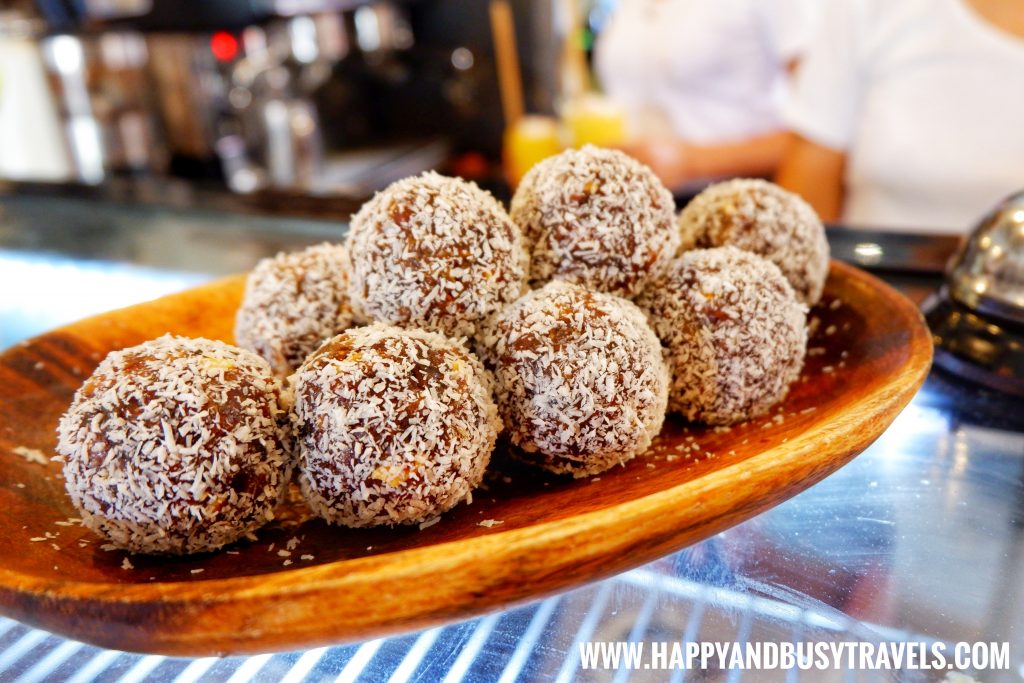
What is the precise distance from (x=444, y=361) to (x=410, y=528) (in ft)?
0.46

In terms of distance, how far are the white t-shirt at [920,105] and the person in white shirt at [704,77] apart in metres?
0.43

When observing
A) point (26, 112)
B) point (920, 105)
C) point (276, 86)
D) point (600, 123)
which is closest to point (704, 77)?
point (600, 123)

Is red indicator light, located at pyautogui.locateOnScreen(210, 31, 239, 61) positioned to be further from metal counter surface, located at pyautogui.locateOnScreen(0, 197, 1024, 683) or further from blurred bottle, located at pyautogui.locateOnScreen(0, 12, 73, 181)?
metal counter surface, located at pyautogui.locateOnScreen(0, 197, 1024, 683)

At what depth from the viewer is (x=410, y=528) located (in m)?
0.64

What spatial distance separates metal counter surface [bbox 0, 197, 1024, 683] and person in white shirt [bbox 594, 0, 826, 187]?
4.75 ft

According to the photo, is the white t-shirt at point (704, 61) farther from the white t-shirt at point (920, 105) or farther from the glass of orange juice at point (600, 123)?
the white t-shirt at point (920, 105)

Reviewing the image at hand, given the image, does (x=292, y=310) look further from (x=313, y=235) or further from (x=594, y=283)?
(x=313, y=235)

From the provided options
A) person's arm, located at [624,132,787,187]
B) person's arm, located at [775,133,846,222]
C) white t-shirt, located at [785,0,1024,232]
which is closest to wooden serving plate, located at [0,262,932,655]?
white t-shirt, located at [785,0,1024,232]

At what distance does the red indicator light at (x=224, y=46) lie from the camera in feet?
9.84

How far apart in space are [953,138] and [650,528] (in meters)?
1.38

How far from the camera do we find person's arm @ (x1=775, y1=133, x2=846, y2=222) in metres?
1.87

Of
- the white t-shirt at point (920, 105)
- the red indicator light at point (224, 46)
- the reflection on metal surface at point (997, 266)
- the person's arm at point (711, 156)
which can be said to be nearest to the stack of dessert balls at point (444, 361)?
the reflection on metal surface at point (997, 266)

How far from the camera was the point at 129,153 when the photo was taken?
10.3 ft

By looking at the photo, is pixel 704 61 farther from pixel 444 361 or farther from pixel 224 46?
pixel 444 361
